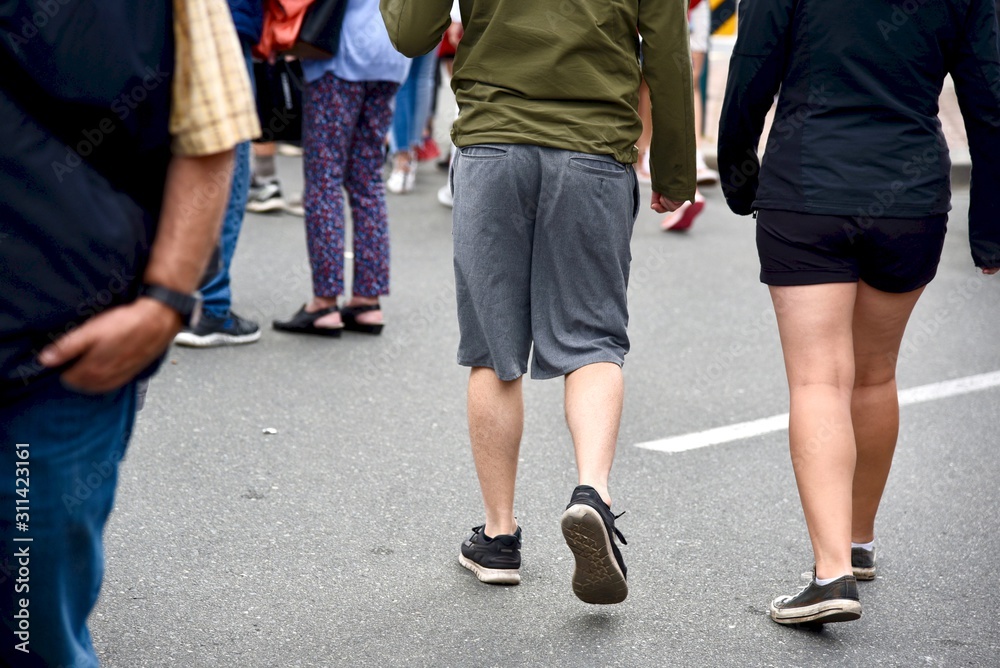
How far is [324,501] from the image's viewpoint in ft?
12.1

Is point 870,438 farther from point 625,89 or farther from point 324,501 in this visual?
point 324,501

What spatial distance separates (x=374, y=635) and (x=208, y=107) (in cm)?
164

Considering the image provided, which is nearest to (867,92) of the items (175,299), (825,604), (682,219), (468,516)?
(825,604)

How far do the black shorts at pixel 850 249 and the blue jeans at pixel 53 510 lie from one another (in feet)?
5.70

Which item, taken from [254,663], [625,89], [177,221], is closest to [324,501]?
[254,663]

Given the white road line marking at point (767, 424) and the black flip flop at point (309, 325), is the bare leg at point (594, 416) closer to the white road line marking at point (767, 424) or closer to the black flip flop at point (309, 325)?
the white road line marking at point (767, 424)

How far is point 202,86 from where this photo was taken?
165 cm

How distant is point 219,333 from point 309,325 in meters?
0.41

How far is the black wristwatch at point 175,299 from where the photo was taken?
166cm

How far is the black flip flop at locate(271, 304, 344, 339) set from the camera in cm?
542

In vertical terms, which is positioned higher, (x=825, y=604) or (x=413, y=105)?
(x=825, y=604)

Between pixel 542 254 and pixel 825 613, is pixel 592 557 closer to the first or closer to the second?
pixel 825 613

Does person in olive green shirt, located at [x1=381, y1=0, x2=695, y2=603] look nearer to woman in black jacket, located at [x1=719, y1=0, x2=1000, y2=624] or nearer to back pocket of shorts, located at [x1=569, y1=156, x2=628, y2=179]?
back pocket of shorts, located at [x1=569, y1=156, x2=628, y2=179]

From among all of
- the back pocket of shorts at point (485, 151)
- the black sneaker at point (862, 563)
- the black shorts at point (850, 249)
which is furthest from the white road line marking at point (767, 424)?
the back pocket of shorts at point (485, 151)
